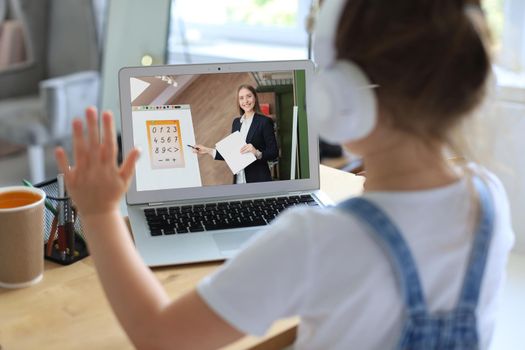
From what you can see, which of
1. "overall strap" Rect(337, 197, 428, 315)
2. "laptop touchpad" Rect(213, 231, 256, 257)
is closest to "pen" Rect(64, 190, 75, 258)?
"laptop touchpad" Rect(213, 231, 256, 257)

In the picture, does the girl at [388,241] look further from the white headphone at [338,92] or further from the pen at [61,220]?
the pen at [61,220]

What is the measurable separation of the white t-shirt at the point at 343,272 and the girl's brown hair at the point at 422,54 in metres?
0.10

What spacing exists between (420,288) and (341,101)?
8.5 inches

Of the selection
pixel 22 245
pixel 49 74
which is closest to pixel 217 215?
pixel 22 245

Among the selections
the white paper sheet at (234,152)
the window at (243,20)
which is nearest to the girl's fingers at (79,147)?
the white paper sheet at (234,152)

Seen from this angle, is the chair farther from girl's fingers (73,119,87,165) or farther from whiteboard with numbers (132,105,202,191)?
girl's fingers (73,119,87,165)

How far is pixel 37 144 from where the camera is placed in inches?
125

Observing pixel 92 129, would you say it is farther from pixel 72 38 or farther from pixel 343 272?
pixel 72 38

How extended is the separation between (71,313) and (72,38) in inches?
105

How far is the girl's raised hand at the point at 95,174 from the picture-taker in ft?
2.85

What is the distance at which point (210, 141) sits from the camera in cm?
136

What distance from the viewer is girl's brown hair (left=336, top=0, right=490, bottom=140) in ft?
2.41

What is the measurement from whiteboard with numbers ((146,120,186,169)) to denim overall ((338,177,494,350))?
62 centimetres

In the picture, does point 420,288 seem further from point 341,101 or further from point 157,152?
point 157,152
